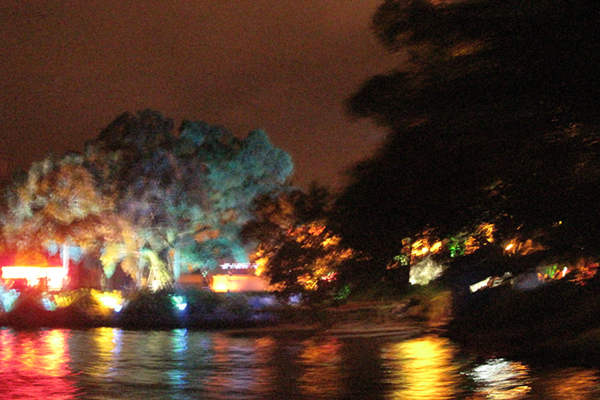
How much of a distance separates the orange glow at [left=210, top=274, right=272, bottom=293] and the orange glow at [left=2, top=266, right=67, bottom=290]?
9410 millimetres

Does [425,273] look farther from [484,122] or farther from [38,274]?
[38,274]

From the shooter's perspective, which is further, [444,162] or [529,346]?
[529,346]

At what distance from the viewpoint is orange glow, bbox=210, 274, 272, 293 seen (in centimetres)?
4400

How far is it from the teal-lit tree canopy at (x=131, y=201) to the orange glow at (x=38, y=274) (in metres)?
1.92

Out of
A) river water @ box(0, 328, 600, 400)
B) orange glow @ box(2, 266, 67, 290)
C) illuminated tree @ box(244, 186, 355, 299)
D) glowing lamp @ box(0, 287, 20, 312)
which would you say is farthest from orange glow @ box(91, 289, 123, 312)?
illuminated tree @ box(244, 186, 355, 299)

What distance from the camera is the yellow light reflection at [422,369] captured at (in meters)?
11.7

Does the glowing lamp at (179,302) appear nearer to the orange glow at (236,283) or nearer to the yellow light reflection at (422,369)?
the orange glow at (236,283)

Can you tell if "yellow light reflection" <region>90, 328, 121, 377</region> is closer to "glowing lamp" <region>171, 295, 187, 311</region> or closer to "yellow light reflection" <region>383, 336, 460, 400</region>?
"yellow light reflection" <region>383, 336, 460, 400</region>

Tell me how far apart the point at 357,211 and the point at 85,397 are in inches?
209

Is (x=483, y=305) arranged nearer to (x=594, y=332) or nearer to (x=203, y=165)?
(x=594, y=332)

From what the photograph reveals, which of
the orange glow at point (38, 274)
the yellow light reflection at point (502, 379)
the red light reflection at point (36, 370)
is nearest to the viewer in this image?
the yellow light reflection at point (502, 379)

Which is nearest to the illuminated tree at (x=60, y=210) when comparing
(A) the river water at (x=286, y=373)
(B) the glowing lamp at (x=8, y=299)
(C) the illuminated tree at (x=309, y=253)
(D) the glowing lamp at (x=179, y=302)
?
(B) the glowing lamp at (x=8, y=299)

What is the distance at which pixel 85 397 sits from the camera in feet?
38.3

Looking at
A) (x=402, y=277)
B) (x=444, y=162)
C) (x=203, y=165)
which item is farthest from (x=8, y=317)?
(x=444, y=162)
